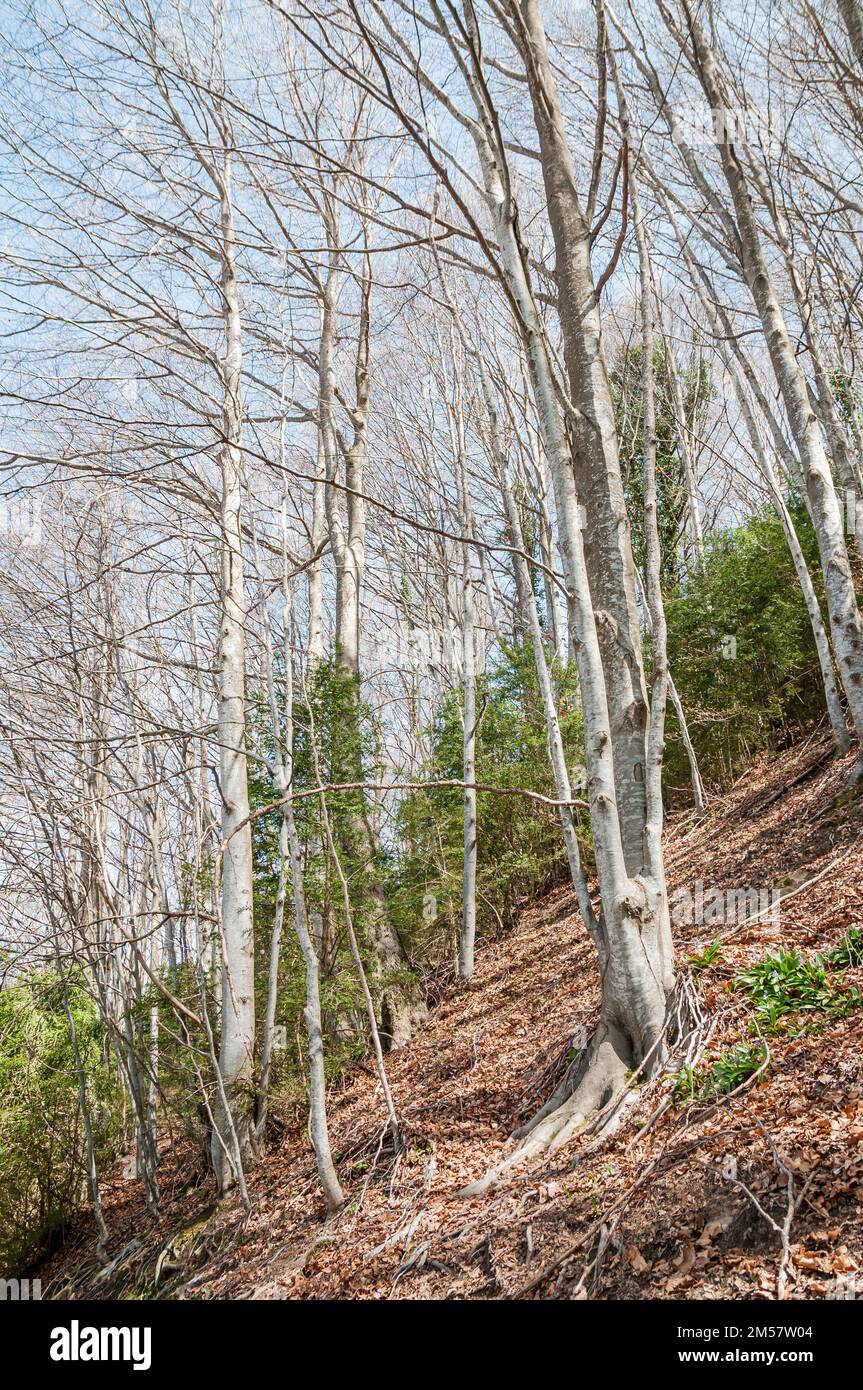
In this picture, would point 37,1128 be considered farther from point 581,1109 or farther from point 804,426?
point 804,426

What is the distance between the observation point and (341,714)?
700 cm

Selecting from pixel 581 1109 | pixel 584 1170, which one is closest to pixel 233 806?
pixel 581 1109

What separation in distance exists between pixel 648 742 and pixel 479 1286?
1.95m

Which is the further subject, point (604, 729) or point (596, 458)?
point (596, 458)

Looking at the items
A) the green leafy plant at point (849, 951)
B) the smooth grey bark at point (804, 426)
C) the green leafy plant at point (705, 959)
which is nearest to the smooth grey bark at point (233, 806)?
the green leafy plant at point (705, 959)

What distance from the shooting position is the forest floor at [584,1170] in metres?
2.03

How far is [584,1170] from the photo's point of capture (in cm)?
267

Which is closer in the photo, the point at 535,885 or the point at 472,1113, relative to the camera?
the point at 472,1113
